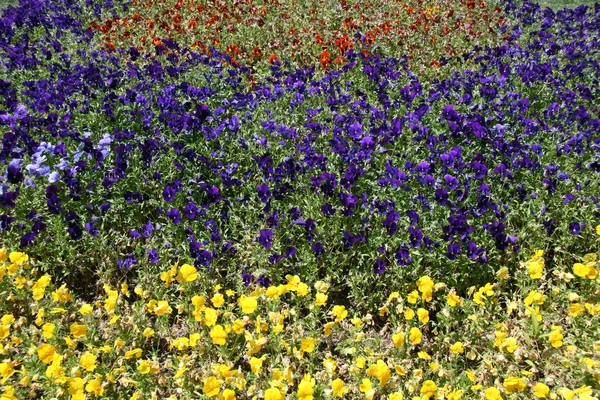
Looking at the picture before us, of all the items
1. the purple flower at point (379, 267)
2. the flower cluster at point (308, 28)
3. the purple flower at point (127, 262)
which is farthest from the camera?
the flower cluster at point (308, 28)

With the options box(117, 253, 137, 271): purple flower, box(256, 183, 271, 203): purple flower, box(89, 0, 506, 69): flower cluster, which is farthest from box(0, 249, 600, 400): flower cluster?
box(89, 0, 506, 69): flower cluster

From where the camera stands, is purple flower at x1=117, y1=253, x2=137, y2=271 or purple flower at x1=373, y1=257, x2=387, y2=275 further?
purple flower at x1=117, y1=253, x2=137, y2=271

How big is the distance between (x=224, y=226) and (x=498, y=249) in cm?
216

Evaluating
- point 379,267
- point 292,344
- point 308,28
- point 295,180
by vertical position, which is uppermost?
point 308,28

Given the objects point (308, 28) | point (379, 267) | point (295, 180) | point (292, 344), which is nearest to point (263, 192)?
point (295, 180)

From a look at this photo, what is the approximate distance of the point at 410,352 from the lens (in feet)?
10.6

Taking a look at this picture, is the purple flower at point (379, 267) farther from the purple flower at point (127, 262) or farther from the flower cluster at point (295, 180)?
the purple flower at point (127, 262)

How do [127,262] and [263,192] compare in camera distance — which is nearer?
[127,262]

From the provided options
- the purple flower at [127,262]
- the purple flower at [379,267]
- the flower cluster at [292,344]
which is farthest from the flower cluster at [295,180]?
the flower cluster at [292,344]

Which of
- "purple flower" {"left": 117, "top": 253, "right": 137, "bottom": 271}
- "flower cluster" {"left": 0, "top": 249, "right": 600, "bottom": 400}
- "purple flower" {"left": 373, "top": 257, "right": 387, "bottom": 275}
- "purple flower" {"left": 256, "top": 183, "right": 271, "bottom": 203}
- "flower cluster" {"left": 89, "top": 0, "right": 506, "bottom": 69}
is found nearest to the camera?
"flower cluster" {"left": 0, "top": 249, "right": 600, "bottom": 400}

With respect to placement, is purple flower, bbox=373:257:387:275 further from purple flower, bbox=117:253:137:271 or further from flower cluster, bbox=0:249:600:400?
purple flower, bbox=117:253:137:271

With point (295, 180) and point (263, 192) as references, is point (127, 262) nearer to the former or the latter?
point (263, 192)

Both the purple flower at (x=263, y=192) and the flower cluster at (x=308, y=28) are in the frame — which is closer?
the purple flower at (x=263, y=192)

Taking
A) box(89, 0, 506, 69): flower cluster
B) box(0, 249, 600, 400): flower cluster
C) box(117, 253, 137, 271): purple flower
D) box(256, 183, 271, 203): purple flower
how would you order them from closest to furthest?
1. box(0, 249, 600, 400): flower cluster
2. box(117, 253, 137, 271): purple flower
3. box(256, 183, 271, 203): purple flower
4. box(89, 0, 506, 69): flower cluster
